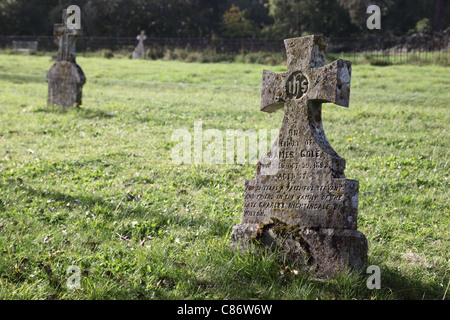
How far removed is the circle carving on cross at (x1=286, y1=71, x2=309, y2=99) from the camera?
4176 mm

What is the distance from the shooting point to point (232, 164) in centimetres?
697

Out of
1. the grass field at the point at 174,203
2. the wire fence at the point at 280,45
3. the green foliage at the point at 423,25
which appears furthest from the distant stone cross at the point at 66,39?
the green foliage at the point at 423,25

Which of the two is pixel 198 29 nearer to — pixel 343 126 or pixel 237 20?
pixel 237 20

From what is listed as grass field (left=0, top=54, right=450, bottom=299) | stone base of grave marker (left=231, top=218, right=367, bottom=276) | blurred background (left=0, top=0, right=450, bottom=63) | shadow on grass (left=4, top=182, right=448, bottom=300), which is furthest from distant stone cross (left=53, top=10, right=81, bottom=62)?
blurred background (left=0, top=0, right=450, bottom=63)

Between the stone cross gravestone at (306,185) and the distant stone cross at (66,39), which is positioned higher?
the distant stone cross at (66,39)

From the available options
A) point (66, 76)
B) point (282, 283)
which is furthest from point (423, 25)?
point (282, 283)

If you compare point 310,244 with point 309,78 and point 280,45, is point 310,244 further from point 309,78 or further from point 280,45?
point 280,45

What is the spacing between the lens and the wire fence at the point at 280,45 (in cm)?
2331

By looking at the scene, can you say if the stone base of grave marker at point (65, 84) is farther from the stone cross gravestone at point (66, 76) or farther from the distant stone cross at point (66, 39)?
the distant stone cross at point (66, 39)

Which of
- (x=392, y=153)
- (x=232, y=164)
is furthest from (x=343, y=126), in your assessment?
(x=232, y=164)

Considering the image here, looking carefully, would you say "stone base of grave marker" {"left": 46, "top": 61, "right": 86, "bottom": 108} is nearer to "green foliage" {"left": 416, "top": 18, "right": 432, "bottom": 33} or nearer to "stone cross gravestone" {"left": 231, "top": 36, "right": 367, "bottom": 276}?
"stone cross gravestone" {"left": 231, "top": 36, "right": 367, "bottom": 276}

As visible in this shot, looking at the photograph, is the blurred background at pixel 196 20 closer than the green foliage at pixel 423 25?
Yes

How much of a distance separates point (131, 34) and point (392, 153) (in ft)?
118

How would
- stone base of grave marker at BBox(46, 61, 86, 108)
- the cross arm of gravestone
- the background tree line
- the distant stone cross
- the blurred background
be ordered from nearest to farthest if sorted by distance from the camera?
the cross arm of gravestone → stone base of grave marker at BBox(46, 61, 86, 108) → the distant stone cross → the blurred background → the background tree line
